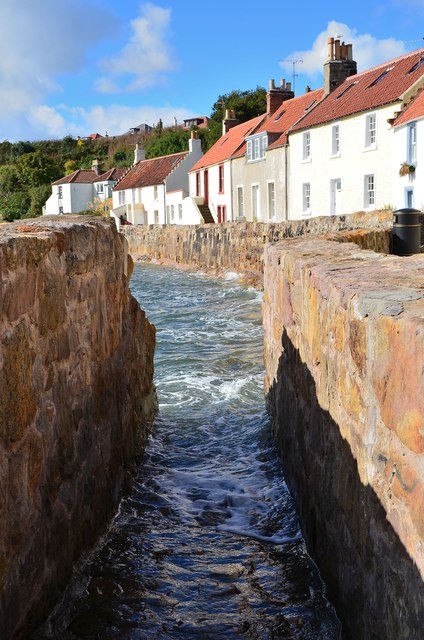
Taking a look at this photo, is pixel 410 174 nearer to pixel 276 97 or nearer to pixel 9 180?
pixel 276 97

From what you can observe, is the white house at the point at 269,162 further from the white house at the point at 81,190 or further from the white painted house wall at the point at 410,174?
the white house at the point at 81,190

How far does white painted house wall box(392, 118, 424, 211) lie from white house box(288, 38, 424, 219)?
900 mm

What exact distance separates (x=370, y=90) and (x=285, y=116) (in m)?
9.38

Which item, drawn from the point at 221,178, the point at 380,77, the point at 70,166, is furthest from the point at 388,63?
the point at 70,166

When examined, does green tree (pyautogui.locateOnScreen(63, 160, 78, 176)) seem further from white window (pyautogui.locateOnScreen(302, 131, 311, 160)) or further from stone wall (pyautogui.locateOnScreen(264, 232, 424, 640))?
stone wall (pyautogui.locateOnScreen(264, 232, 424, 640))

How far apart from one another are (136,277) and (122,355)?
96.9ft

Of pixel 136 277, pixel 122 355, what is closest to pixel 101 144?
pixel 136 277

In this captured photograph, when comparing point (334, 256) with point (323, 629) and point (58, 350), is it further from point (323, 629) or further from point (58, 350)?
point (323, 629)

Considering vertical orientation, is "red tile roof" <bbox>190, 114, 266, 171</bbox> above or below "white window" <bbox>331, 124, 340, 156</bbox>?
above

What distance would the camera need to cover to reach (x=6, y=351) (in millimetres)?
3346

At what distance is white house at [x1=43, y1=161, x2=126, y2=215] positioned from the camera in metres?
68.6

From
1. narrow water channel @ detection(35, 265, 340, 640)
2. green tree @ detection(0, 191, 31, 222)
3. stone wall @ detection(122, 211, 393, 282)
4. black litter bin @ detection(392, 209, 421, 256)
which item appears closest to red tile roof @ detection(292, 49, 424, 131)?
stone wall @ detection(122, 211, 393, 282)

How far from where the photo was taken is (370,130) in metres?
29.6

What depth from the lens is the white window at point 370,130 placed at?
29.4 meters
